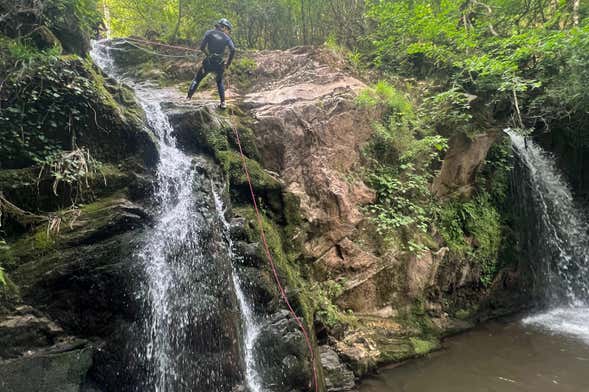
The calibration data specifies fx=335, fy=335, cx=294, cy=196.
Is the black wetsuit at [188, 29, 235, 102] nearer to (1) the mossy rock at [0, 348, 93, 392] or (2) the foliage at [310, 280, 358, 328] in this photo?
(2) the foliage at [310, 280, 358, 328]

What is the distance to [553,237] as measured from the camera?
334 inches

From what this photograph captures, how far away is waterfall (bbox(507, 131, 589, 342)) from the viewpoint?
7773 millimetres

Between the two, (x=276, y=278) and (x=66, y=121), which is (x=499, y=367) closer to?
(x=276, y=278)

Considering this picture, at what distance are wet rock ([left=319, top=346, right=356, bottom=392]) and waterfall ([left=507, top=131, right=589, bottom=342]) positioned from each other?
15.4 ft

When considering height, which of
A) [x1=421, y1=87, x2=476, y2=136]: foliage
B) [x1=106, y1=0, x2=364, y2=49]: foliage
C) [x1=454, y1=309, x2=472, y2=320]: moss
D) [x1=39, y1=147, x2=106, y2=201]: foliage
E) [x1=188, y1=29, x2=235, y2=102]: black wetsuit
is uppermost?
[x1=106, y1=0, x2=364, y2=49]: foliage

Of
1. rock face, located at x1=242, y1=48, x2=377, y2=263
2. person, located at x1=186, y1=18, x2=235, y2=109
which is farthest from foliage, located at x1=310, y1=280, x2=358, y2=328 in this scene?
person, located at x1=186, y1=18, x2=235, y2=109

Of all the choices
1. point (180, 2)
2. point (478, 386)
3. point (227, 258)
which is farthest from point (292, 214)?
point (180, 2)

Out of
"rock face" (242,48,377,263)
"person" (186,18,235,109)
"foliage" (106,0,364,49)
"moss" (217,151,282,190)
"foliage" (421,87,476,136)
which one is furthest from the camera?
"foliage" (106,0,364,49)

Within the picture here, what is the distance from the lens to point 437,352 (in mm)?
5852

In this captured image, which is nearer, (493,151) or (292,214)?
(292,214)

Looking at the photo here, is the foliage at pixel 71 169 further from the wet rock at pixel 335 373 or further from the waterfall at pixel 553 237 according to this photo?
the waterfall at pixel 553 237

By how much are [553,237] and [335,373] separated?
710cm

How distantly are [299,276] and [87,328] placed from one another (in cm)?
304

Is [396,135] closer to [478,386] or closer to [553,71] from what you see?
[553,71]
